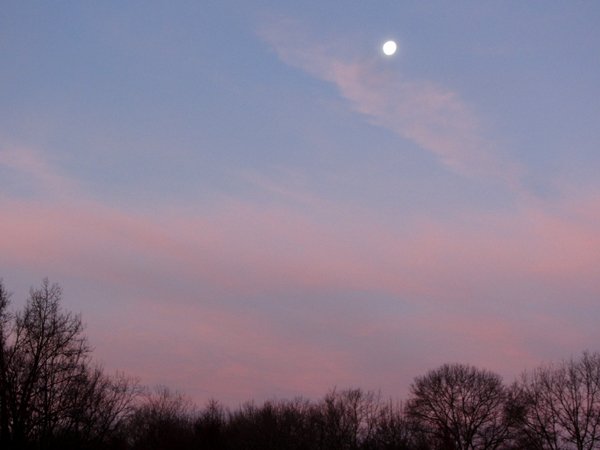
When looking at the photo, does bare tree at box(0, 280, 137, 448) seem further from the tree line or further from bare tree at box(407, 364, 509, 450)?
bare tree at box(407, 364, 509, 450)

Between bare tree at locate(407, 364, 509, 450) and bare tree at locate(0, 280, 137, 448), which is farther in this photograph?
bare tree at locate(407, 364, 509, 450)

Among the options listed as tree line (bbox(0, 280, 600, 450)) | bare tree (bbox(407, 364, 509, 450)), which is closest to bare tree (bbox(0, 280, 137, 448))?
tree line (bbox(0, 280, 600, 450))

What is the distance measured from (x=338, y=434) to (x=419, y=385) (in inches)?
453

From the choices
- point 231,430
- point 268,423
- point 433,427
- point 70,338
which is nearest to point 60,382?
point 70,338

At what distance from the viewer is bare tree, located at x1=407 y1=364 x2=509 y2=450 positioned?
77.2 meters

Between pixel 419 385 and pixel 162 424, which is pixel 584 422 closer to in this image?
pixel 419 385

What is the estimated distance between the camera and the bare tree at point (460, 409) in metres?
77.2

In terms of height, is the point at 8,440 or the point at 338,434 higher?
the point at 338,434

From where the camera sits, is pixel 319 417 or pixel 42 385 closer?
pixel 42 385

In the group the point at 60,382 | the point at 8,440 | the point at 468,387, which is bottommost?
the point at 8,440

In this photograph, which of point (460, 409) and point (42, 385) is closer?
point (42, 385)

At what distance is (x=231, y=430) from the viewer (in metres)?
81.2

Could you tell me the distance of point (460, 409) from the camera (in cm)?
8000

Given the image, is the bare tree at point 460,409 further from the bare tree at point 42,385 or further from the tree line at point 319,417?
the bare tree at point 42,385
